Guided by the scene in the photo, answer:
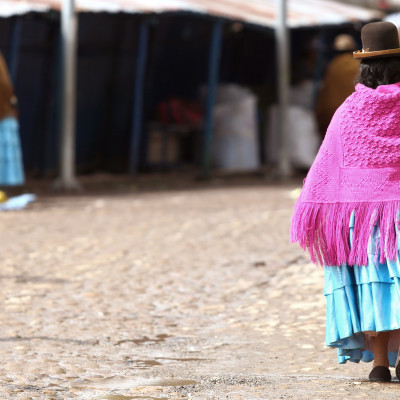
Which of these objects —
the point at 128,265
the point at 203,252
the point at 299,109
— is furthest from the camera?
the point at 299,109

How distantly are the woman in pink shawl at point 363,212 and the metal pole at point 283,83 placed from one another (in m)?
11.1

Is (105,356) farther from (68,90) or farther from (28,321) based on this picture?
(68,90)

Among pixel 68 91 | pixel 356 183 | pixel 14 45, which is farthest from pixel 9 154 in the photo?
pixel 356 183

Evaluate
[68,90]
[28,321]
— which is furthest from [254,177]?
[28,321]

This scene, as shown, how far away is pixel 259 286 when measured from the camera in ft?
23.0

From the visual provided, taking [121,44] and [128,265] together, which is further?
[121,44]

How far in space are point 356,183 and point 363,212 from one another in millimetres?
132

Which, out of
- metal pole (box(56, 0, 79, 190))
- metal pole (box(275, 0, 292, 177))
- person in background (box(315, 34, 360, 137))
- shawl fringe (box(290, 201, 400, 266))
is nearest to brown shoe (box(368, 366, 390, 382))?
shawl fringe (box(290, 201, 400, 266))

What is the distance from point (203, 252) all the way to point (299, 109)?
9.93m

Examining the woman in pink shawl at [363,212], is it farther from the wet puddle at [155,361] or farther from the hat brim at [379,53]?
the wet puddle at [155,361]

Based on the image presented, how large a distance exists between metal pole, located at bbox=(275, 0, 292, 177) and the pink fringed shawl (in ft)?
36.3

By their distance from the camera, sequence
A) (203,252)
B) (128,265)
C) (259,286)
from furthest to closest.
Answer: (203,252) < (128,265) < (259,286)

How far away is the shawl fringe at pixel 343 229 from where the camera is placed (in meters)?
4.49

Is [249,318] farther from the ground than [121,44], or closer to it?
closer to it
